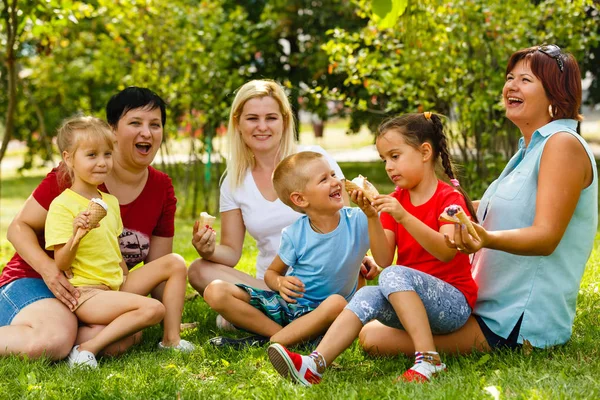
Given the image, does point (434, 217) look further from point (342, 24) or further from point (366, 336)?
point (342, 24)

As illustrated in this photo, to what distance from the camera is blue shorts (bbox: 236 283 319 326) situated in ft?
12.5

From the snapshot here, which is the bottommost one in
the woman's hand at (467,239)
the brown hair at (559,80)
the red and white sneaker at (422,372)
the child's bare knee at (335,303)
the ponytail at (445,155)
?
the red and white sneaker at (422,372)

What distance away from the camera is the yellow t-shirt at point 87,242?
3.58m

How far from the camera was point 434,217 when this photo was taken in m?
3.32

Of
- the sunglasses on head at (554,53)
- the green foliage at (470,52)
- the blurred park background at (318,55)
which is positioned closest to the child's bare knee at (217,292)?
the sunglasses on head at (554,53)

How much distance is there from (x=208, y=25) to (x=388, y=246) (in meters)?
7.34

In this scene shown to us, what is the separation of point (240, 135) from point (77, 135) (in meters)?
1.01

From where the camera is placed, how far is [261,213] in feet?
14.0

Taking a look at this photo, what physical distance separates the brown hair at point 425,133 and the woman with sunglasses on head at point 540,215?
233 millimetres

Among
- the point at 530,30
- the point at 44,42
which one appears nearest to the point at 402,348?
the point at 44,42

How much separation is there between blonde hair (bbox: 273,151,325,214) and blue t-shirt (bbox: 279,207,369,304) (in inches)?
6.6

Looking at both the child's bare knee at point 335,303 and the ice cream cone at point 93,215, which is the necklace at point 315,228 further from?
the ice cream cone at point 93,215

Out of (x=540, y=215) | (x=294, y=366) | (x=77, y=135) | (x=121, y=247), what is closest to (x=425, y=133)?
(x=540, y=215)

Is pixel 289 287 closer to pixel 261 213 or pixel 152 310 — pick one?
pixel 152 310
